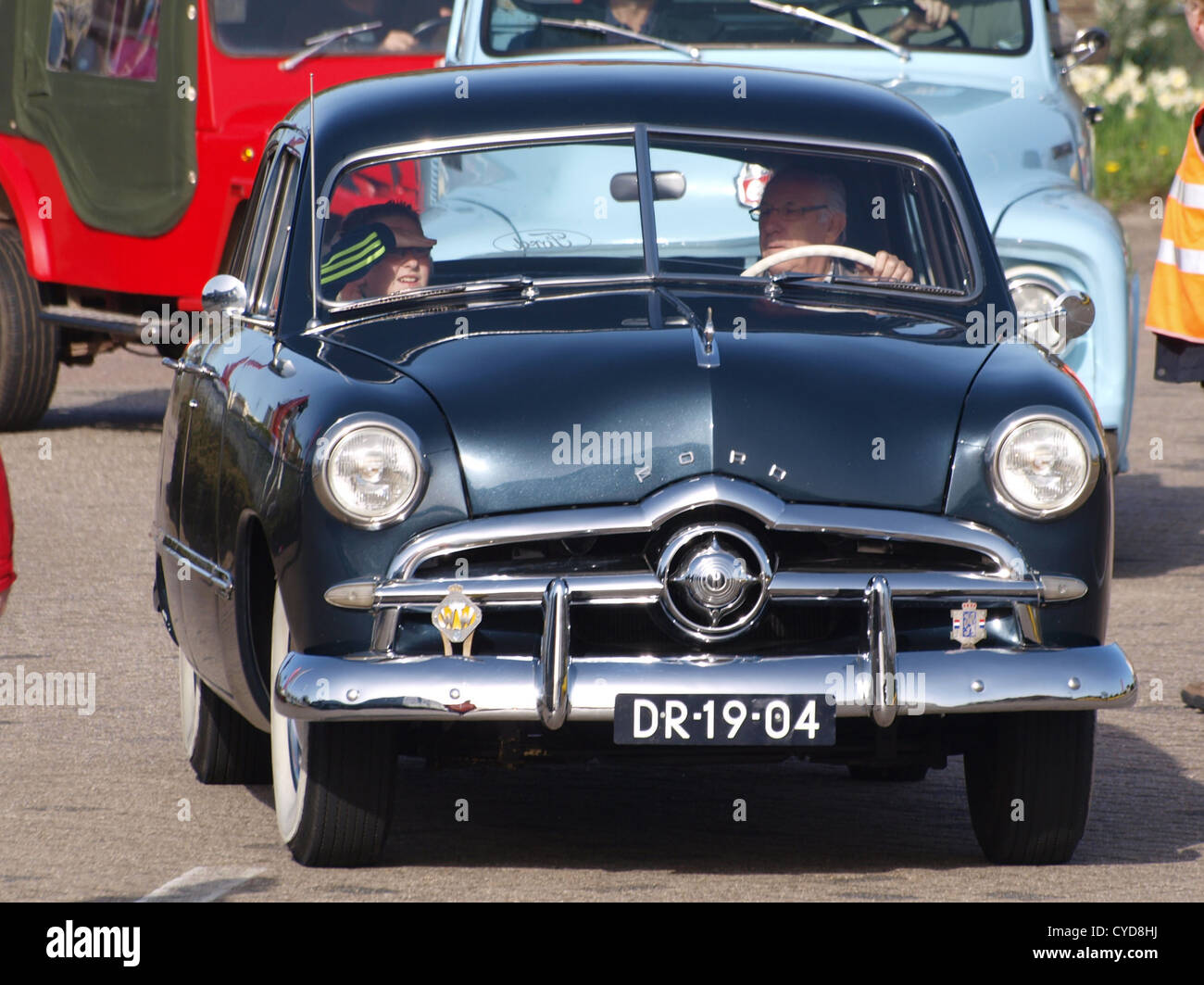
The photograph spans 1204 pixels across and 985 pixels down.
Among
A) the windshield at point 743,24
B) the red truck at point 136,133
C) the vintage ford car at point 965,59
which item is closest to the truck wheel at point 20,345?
the red truck at point 136,133

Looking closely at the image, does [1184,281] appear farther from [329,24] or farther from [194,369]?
[329,24]

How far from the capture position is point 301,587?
15.0 feet

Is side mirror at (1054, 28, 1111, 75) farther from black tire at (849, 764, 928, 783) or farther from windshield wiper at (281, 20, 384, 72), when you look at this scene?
black tire at (849, 764, 928, 783)

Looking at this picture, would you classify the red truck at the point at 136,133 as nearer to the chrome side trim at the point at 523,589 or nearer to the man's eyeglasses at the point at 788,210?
the man's eyeglasses at the point at 788,210

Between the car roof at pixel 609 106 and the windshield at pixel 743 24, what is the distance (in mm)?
3300

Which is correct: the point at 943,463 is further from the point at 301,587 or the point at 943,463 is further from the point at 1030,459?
the point at 301,587

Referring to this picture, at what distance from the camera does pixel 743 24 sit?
9188mm

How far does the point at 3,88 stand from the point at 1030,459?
917 cm

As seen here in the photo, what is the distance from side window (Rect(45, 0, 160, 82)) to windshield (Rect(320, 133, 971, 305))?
6.36 metres

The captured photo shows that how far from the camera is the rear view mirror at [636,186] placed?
547 cm

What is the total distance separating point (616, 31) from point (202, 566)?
434 cm
